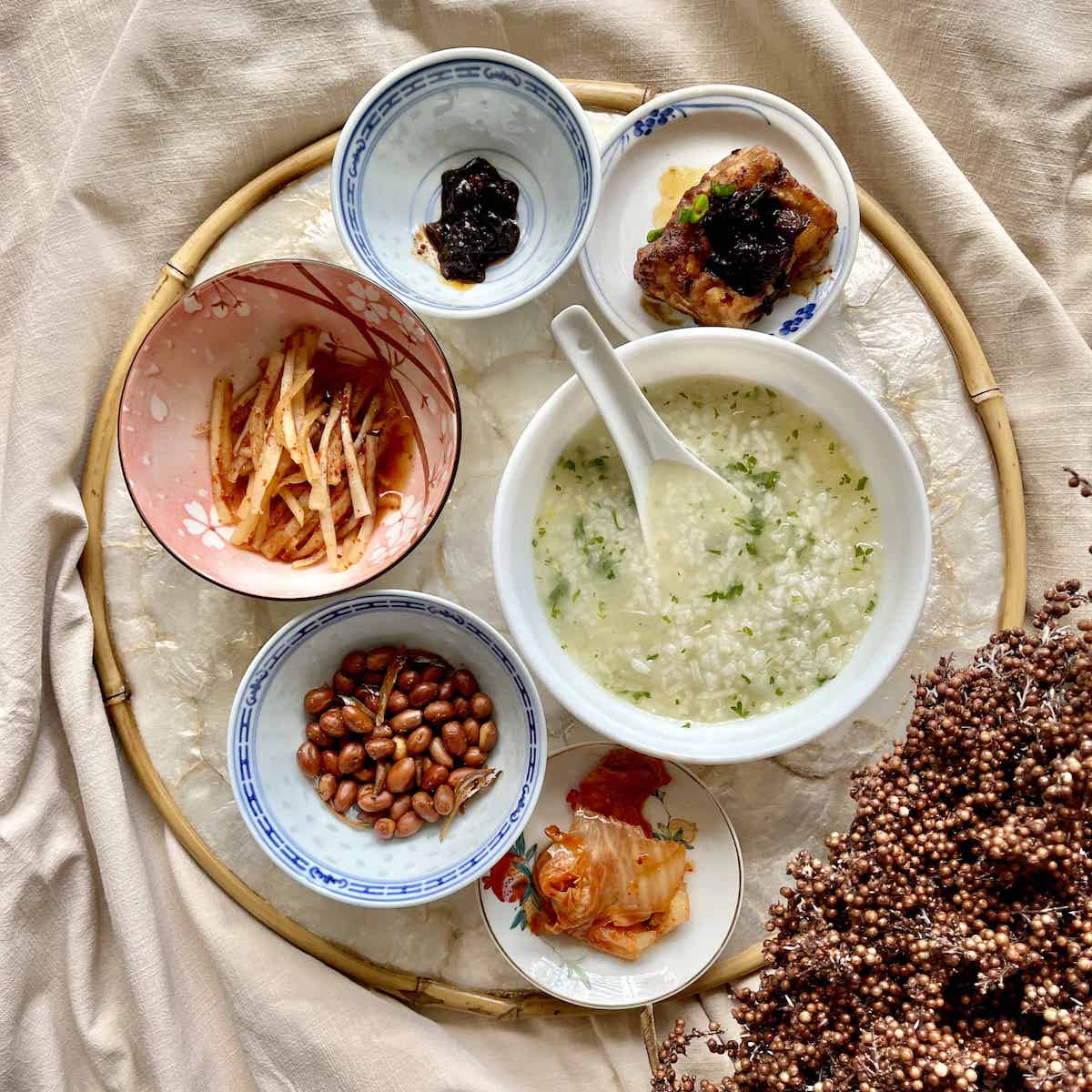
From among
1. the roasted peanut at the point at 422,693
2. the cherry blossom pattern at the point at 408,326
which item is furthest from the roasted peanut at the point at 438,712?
the cherry blossom pattern at the point at 408,326

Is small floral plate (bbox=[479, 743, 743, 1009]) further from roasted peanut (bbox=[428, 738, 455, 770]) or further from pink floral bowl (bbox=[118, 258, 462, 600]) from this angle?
pink floral bowl (bbox=[118, 258, 462, 600])

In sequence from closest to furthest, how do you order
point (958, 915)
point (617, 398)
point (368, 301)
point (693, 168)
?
point (958, 915)
point (617, 398)
point (368, 301)
point (693, 168)

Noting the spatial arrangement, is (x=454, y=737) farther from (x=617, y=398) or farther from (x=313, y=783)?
(x=617, y=398)

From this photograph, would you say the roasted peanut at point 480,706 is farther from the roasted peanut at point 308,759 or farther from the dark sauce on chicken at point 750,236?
the dark sauce on chicken at point 750,236

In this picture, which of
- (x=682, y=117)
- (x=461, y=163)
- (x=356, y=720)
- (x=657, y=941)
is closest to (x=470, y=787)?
(x=356, y=720)

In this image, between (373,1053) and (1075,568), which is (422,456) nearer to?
(373,1053)
